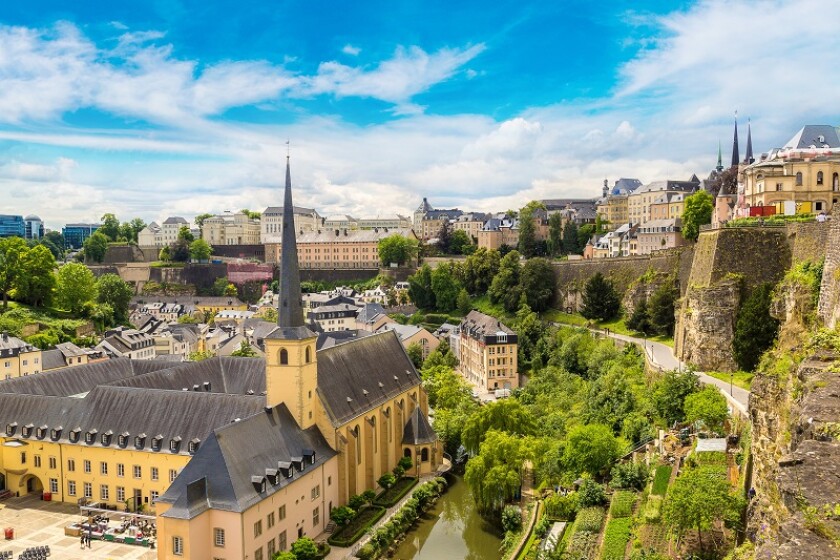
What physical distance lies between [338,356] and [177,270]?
93.6m

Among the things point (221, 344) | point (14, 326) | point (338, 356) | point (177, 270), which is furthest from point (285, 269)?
point (177, 270)

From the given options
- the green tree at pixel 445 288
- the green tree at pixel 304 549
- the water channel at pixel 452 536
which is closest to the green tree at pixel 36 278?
the green tree at pixel 445 288

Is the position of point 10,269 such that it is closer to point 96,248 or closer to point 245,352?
point 245,352

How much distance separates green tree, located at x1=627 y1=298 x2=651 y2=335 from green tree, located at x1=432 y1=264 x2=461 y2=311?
1392 inches

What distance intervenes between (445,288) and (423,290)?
444 cm

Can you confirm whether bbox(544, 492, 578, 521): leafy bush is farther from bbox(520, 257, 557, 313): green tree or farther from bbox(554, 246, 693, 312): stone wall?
bbox(520, 257, 557, 313): green tree

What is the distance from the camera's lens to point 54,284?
3199 inches

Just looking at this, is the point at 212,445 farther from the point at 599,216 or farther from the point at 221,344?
the point at 599,216

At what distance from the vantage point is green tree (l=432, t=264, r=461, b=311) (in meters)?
86.4

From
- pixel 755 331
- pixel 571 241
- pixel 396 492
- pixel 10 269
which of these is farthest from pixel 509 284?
pixel 10 269

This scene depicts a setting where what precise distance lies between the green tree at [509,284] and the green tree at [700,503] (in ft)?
169

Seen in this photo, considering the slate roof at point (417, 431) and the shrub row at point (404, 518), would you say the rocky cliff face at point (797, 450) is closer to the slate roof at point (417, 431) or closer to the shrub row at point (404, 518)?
the shrub row at point (404, 518)

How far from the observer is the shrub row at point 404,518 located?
28.8 metres

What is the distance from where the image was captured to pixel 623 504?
2519cm
